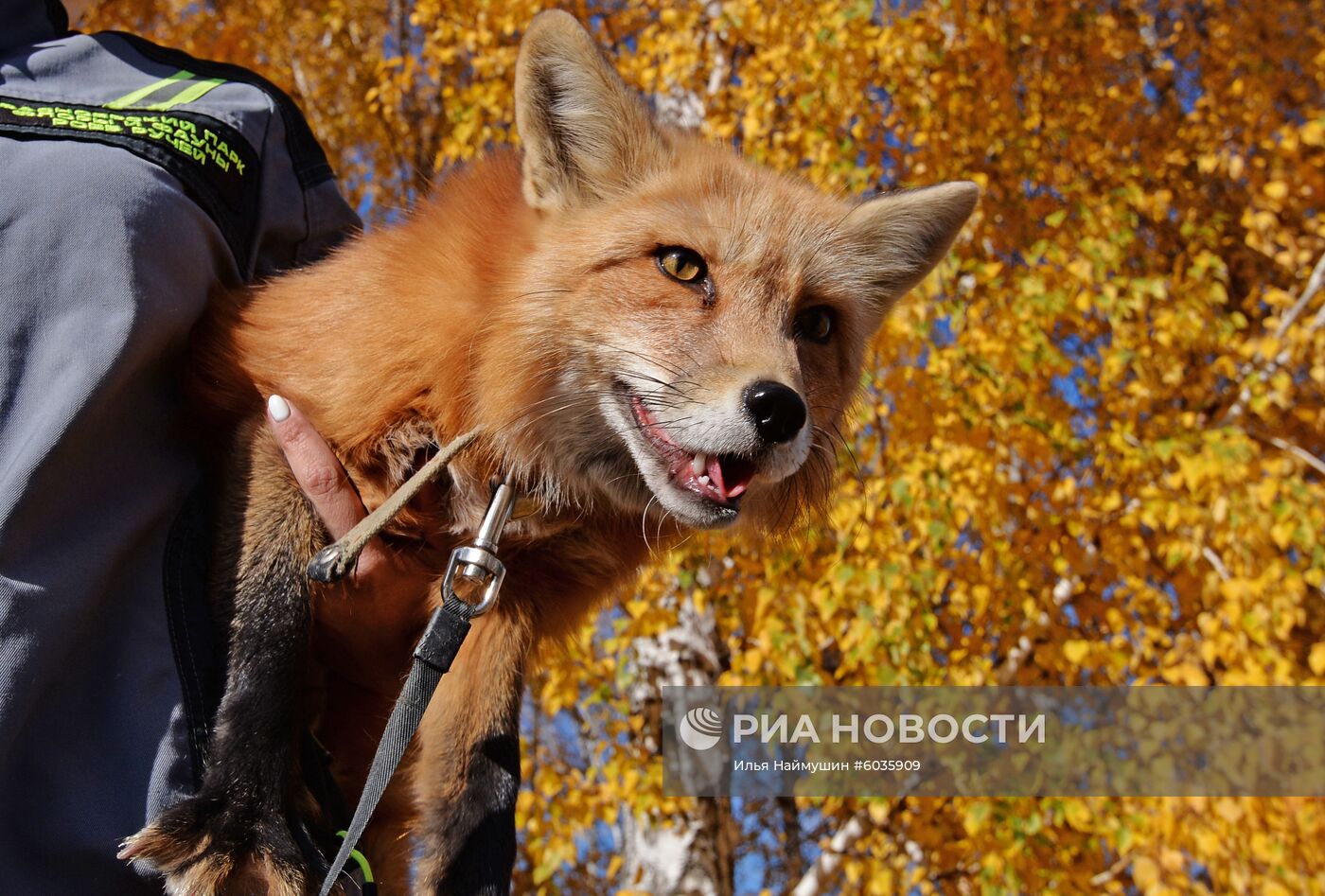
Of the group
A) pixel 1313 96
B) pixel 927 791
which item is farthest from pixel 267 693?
pixel 1313 96

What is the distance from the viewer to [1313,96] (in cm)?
838

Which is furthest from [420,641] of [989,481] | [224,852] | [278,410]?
[989,481]

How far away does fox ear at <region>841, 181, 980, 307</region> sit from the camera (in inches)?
87.5

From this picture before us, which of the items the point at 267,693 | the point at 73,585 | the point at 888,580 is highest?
the point at 73,585

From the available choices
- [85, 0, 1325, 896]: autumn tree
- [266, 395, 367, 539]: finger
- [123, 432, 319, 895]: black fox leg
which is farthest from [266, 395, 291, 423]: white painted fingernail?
[85, 0, 1325, 896]: autumn tree

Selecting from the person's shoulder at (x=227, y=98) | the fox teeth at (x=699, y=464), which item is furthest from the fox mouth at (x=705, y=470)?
the person's shoulder at (x=227, y=98)

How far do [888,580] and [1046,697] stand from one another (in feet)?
4.84

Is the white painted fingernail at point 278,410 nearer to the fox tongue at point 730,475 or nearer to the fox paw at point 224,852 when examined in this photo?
the fox paw at point 224,852

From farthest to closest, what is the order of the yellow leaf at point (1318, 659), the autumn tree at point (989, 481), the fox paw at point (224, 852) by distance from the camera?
the autumn tree at point (989, 481)
the yellow leaf at point (1318, 659)
the fox paw at point (224, 852)

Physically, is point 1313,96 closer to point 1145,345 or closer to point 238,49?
A: point 1145,345

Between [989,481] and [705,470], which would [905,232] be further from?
[989,481]

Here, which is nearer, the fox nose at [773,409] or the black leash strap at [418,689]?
the black leash strap at [418,689]

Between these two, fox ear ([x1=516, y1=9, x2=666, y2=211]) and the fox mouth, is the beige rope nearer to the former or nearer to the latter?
the fox mouth

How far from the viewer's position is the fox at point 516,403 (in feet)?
5.27
